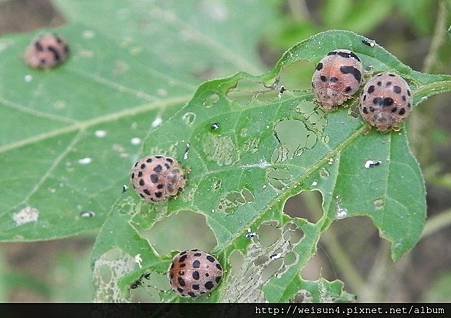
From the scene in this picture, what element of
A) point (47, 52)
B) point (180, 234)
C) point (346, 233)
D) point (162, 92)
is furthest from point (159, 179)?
point (346, 233)

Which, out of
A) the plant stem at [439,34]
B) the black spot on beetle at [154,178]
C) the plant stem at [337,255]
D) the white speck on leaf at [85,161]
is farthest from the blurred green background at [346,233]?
the black spot on beetle at [154,178]

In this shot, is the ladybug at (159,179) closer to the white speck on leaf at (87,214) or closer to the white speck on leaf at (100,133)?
the white speck on leaf at (87,214)

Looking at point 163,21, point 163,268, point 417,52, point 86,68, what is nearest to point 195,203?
point 163,268

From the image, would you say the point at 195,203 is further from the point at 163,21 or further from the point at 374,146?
the point at 163,21

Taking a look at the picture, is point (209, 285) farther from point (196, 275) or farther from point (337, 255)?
point (337, 255)

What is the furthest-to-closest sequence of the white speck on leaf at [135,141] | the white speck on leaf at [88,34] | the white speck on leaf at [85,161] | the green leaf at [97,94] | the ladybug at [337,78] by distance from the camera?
1. the white speck on leaf at [88,34]
2. the white speck on leaf at [135,141]
3. the white speck on leaf at [85,161]
4. the green leaf at [97,94]
5. the ladybug at [337,78]

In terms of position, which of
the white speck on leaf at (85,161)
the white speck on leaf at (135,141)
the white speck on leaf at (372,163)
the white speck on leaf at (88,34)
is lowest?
the white speck on leaf at (372,163)
